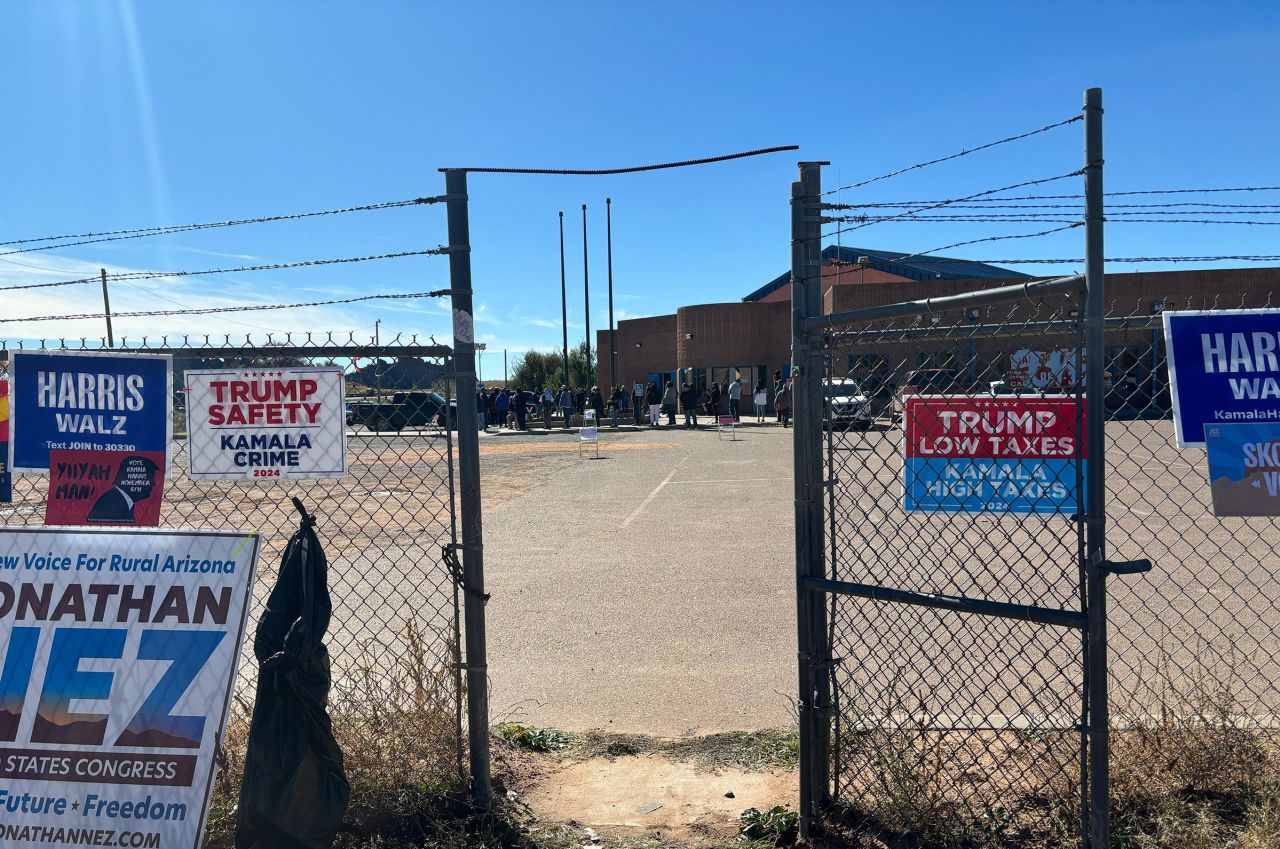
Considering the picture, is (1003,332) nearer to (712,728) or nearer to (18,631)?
(712,728)

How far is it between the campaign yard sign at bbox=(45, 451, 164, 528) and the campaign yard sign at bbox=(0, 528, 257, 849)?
9.3 inches

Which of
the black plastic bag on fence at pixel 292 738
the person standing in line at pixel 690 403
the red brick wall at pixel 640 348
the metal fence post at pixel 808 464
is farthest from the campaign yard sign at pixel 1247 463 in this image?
the red brick wall at pixel 640 348

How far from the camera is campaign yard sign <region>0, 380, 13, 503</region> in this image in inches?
137

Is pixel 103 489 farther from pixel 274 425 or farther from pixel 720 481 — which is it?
pixel 720 481

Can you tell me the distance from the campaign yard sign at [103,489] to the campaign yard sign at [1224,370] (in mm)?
3723

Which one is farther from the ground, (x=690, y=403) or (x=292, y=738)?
(x=690, y=403)

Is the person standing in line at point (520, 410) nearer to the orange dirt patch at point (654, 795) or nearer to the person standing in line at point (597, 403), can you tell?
the person standing in line at point (597, 403)

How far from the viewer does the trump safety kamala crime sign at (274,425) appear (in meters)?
3.39

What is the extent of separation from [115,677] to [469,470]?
138cm

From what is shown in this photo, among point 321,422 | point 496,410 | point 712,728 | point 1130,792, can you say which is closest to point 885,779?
point 1130,792

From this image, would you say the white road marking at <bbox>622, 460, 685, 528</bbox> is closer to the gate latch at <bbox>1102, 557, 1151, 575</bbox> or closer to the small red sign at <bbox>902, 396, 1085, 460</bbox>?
the small red sign at <bbox>902, 396, 1085, 460</bbox>

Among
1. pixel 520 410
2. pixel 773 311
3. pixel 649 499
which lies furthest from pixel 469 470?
pixel 773 311

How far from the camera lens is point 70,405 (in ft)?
11.2

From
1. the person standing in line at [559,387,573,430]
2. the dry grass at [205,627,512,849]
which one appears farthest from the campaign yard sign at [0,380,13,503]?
the person standing in line at [559,387,573,430]
